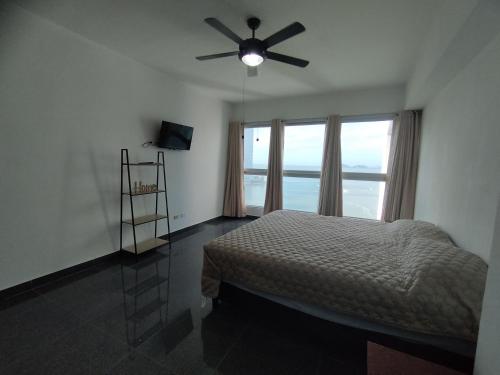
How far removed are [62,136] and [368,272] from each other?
318 cm

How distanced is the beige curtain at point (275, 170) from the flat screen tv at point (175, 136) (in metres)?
1.71

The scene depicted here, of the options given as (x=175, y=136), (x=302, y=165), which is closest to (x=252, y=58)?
(x=175, y=136)

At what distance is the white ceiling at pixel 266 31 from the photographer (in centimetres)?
187

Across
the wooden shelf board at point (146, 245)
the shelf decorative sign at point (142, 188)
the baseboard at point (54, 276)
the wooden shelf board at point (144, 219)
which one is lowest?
the baseboard at point (54, 276)

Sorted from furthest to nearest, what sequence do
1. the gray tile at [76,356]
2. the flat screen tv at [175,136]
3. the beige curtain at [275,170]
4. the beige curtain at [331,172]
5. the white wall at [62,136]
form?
the beige curtain at [275,170]
the beige curtain at [331,172]
the flat screen tv at [175,136]
the white wall at [62,136]
the gray tile at [76,356]

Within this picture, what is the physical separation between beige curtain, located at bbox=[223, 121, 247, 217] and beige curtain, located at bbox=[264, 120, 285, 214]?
26.1 inches

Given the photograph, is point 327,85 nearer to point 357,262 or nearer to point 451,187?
point 451,187

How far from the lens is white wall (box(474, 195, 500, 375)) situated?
755 millimetres

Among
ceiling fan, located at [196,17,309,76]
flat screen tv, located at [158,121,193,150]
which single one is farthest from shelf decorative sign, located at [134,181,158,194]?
ceiling fan, located at [196,17,309,76]

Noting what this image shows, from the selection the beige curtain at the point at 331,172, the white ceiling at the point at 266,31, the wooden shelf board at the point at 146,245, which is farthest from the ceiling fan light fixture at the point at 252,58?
the wooden shelf board at the point at 146,245

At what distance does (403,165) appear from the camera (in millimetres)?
3514

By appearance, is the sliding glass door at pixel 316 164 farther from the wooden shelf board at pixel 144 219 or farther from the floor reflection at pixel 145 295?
the floor reflection at pixel 145 295

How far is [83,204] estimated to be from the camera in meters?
2.58

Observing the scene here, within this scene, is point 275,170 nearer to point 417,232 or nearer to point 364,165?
point 364,165
